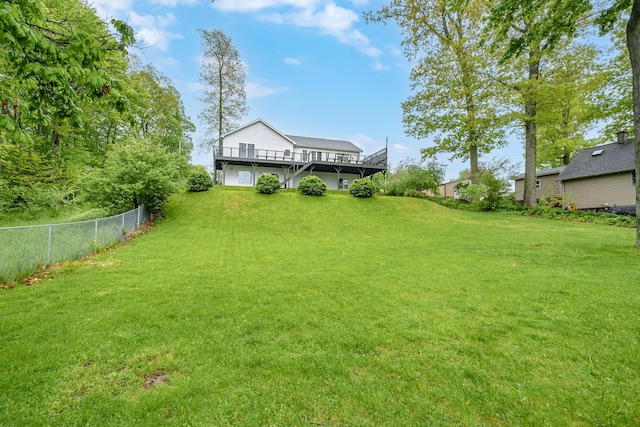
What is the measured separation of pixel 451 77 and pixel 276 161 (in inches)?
604

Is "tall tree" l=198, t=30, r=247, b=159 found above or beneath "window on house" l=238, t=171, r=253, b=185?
above

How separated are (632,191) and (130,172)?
95.7 ft

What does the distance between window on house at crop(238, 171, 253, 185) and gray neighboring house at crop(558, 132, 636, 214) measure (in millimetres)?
25848

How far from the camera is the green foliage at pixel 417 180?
22.7 meters

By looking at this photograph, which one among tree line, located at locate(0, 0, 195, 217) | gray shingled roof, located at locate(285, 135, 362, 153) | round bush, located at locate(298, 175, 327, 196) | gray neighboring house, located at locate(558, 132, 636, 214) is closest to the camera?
tree line, located at locate(0, 0, 195, 217)

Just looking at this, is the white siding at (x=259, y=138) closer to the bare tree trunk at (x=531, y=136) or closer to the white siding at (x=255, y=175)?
the white siding at (x=255, y=175)

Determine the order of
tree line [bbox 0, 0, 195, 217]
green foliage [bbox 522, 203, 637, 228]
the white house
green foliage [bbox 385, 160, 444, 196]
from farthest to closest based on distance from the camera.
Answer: the white house
green foliage [bbox 385, 160, 444, 196]
green foliage [bbox 522, 203, 637, 228]
tree line [bbox 0, 0, 195, 217]

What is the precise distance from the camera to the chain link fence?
5777 millimetres

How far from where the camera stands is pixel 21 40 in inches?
105

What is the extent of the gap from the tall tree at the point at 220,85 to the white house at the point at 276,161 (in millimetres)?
1609

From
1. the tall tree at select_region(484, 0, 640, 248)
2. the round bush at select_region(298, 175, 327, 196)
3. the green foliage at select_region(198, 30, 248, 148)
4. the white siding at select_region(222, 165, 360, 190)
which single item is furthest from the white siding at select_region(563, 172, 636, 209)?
the green foliage at select_region(198, 30, 248, 148)

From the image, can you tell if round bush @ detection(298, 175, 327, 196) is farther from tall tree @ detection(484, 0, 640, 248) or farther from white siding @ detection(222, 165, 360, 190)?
tall tree @ detection(484, 0, 640, 248)

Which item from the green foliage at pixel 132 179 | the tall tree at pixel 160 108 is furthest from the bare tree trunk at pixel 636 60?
the tall tree at pixel 160 108

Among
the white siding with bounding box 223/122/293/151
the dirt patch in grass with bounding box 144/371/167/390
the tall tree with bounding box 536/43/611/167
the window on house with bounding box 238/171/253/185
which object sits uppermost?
the tall tree with bounding box 536/43/611/167
